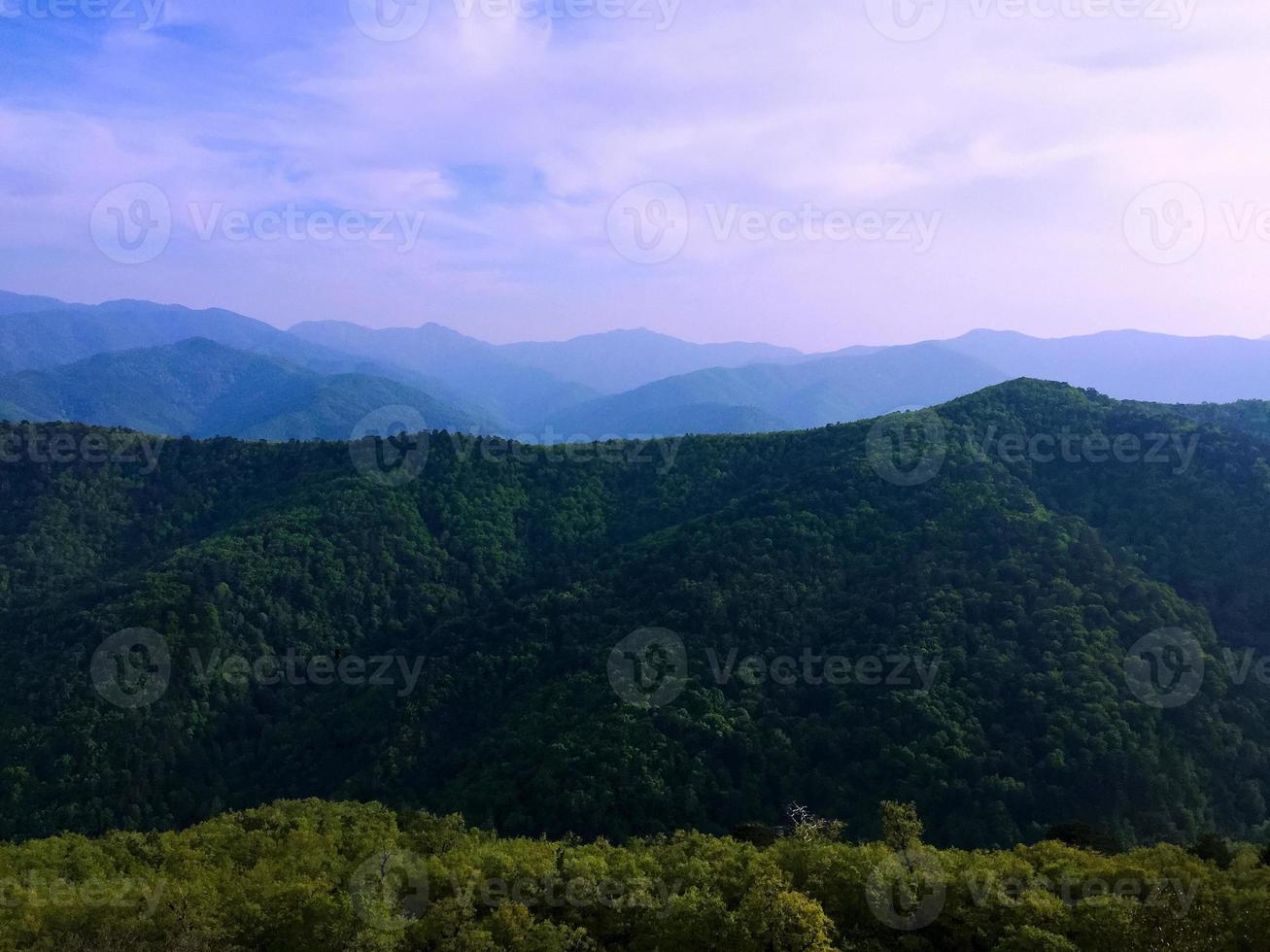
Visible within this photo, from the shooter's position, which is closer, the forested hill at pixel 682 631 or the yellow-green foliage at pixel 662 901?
the yellow-green foliage at pixel 662 901

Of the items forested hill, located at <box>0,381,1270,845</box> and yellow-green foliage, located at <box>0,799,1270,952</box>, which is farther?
forested hill, located at <box>0,381,1270,845</box>

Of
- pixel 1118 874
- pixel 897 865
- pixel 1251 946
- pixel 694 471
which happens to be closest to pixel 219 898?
pixel 897 865

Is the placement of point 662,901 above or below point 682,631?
below

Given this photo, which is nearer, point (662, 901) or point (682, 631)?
point (662, 901)

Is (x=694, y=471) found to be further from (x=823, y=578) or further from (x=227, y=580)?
(x=227, y=580)
